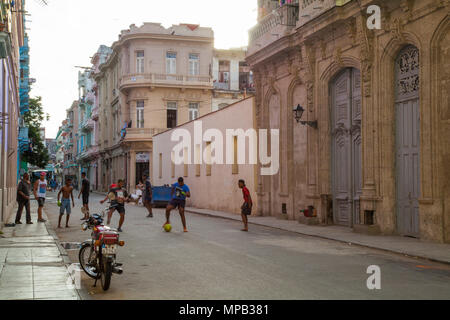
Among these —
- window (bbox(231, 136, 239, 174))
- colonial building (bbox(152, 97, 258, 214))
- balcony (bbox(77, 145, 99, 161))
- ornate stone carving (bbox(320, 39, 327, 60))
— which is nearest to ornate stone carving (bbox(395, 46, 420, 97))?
ornate stone carving (bbox(320, 39, 327, 60))

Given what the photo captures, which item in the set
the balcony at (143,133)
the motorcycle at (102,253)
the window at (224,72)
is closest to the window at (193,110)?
the balcony at (143,133)

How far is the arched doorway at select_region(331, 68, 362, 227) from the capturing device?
696 inches

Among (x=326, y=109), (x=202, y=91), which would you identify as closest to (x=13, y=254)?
(x=326, y=109)

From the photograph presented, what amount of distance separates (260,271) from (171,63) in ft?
140

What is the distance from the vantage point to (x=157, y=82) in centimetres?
4888

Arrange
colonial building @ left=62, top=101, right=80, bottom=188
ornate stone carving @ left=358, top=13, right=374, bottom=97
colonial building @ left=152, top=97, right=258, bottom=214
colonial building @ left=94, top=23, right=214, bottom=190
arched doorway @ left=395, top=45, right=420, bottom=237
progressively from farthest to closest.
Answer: colonial building @ left=62, top=101, right=80, bottom=188 < colonial building @ left=94, top=23, right=214, bottom=190 < colonial building @ left=152, top=97, right=258, bottom=214 < ornate stone carving @ left=358, top=13, right=374, bottom=97 < arched doorway @ left=395, top=45, right=420, bottom=237

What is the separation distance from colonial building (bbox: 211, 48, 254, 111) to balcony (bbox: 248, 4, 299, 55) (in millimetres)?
26735

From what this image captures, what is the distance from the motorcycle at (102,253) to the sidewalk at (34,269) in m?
0.40

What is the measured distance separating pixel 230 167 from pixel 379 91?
492 inches

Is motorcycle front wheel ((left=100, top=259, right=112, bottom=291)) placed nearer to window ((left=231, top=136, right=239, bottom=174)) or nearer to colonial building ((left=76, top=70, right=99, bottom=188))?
window ((left=231, top=136, right=239, bottom=174))

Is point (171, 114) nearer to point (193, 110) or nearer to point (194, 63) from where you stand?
point (193, 110)

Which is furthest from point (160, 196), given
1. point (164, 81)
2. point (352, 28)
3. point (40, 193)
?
point (164, 81)

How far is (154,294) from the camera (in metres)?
7.43
